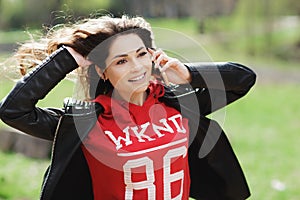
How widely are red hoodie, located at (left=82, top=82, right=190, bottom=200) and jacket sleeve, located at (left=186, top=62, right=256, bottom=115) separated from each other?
0.23m

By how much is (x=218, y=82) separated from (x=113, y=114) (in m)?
0.51

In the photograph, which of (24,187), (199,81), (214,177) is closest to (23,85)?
(199,81)

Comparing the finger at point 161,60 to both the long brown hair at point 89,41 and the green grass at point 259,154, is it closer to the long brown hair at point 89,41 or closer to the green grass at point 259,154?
the long brown hair at point 89,41

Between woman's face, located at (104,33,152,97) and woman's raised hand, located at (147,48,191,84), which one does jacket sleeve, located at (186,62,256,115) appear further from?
woman's face, located at (104,33,152,97)

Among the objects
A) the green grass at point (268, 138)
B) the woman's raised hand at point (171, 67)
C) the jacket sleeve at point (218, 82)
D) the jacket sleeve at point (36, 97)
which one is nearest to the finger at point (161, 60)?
the woman's raised hand at point (171, 67)

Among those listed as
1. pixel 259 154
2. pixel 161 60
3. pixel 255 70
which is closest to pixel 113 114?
pixel 161 60

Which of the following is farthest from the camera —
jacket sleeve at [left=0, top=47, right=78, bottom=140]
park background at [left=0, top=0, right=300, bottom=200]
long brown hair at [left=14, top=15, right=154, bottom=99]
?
park background at [left=0, top=0, right=300, bottom=200]

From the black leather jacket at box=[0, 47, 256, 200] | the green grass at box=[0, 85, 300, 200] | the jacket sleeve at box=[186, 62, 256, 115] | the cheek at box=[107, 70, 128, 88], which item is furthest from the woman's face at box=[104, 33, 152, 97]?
the green grass at box=[0, 85, 300, 200]

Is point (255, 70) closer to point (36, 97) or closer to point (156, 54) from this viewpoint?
point (156, 54)

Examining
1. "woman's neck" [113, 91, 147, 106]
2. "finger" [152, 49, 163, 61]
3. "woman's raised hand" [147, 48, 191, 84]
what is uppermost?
"finger" [152, 49, 163, 61]

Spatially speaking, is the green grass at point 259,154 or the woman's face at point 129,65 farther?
the green grass at point 259,154

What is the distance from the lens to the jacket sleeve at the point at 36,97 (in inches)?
90.6

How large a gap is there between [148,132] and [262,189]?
2.96 meters

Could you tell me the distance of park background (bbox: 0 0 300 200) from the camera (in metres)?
3.65
